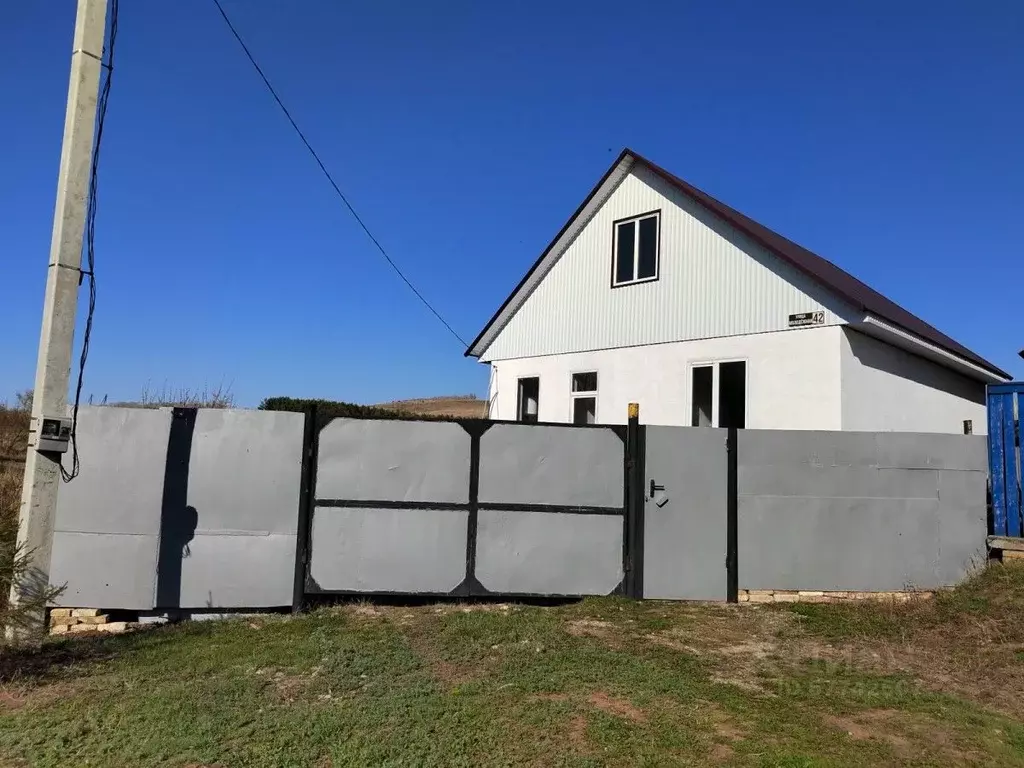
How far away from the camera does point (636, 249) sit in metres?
12.8

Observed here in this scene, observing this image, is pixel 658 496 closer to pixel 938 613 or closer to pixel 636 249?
pixel 938 613

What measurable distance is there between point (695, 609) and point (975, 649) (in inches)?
93.8

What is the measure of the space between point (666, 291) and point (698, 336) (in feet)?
3.48

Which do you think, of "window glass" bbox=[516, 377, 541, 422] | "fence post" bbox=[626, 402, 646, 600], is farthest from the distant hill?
"fence post" bbox=[626, 402, 646, 600]

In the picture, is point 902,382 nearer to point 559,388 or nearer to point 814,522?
point 814,522

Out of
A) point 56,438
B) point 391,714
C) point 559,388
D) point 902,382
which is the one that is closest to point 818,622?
point 391,714

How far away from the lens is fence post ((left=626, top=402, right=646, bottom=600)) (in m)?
7.38

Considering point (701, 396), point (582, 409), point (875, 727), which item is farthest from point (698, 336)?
point (875, 727)

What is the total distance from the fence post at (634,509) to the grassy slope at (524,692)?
0.52 meters

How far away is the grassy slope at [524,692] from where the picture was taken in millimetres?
3758

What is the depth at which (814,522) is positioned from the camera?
758 cm

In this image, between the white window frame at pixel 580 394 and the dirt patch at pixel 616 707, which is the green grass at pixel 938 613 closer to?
the dirt patch at pixel 616 707

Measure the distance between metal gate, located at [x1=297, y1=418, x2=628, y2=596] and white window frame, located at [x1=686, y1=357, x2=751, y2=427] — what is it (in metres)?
4.21

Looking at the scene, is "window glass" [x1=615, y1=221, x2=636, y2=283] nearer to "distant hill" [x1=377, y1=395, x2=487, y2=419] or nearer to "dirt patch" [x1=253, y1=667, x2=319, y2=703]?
"dirt patch" [x1=253, y1=667, x2=319, y2=703]
